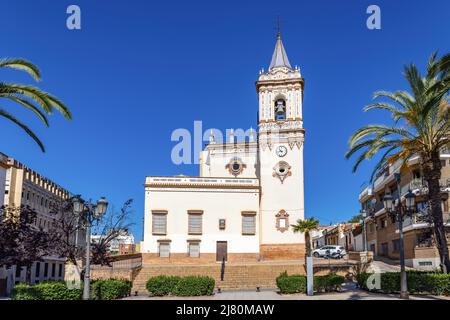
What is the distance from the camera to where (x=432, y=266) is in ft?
107

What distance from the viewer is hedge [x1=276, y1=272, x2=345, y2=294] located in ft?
73.8

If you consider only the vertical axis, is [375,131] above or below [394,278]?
above

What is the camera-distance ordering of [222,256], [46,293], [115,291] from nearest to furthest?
[46,293] → [115,291] → [222,256]

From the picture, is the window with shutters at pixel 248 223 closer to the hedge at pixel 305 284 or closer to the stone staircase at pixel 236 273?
the stone staircase at pixel 236 273

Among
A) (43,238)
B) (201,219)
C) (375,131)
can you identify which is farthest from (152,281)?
(201,219)

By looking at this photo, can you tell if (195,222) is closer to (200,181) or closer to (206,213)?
(206,213)

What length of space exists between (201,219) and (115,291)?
18.4 metres

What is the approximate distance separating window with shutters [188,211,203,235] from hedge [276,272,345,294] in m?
17.2

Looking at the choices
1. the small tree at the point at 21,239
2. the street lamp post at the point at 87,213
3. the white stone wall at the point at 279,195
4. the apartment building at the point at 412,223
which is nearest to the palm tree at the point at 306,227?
the white stone wall at the point at 279,195

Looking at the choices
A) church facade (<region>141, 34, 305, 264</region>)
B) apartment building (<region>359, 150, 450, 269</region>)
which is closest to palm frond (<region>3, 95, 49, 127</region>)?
apartment building (<region>359, 150, 450, 269</region>)

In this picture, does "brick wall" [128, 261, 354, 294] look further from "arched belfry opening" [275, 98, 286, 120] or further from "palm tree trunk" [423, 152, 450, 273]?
"arched belfry opening" [275, 98, 286, 120]

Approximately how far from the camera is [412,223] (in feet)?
113
